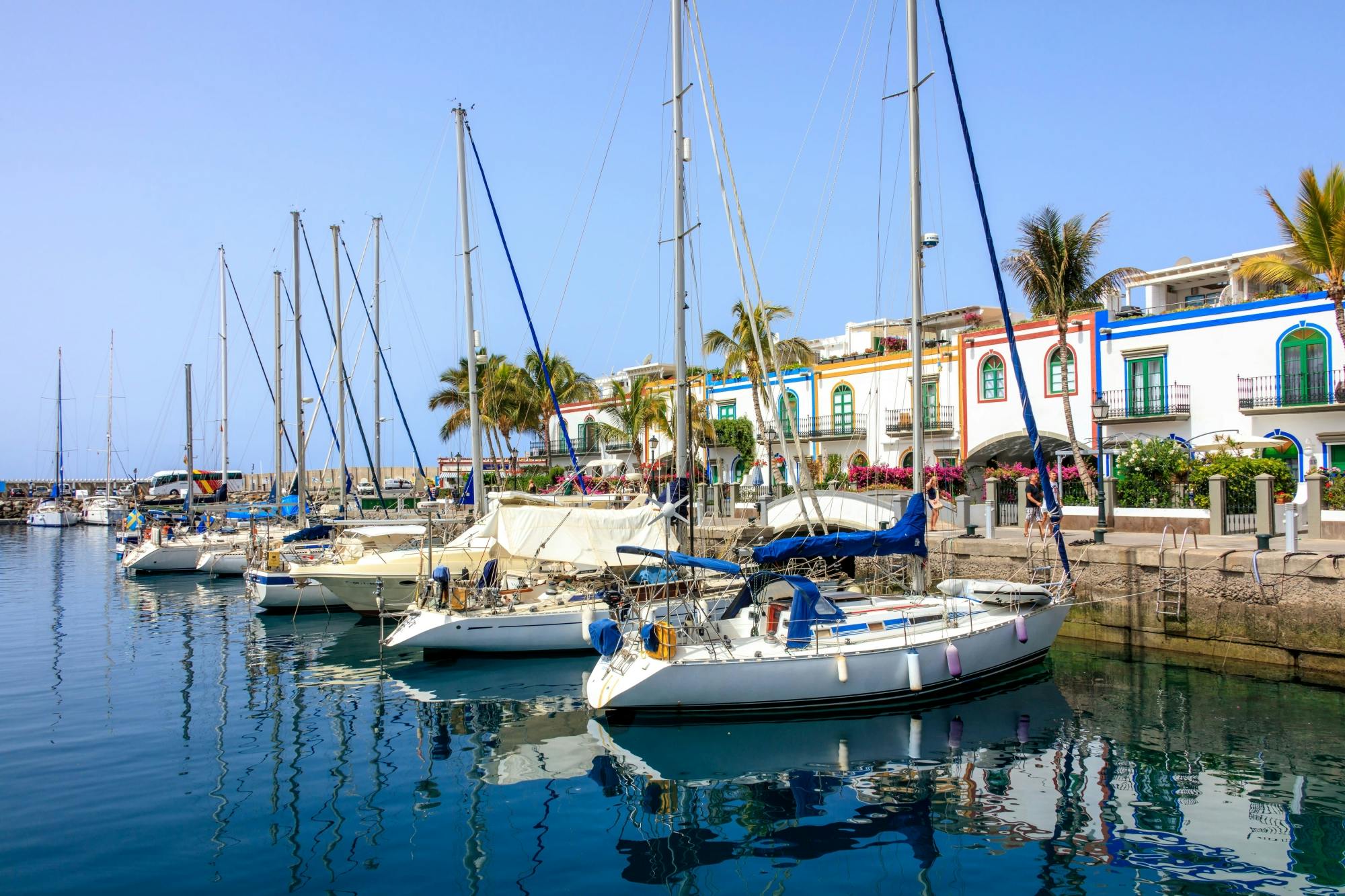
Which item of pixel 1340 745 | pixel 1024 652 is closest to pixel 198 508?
pixel 1024 652

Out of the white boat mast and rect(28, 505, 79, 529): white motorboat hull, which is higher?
the white boat mast

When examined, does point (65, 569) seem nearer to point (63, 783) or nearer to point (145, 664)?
point (145, 664)

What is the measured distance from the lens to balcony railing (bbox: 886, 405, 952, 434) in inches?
1515

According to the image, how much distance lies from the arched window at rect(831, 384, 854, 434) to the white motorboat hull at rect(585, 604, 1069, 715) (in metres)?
26.6

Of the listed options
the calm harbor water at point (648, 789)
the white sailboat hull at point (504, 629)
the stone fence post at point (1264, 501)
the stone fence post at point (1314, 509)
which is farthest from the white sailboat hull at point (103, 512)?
the stone fence post at point (1314, 509)

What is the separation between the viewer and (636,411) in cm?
4597

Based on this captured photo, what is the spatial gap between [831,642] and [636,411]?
30870 millimetres

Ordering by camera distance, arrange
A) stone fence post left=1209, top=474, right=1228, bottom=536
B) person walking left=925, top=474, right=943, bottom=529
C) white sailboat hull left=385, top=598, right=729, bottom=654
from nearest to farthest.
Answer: white sailboat hull left=385, top=598, right=729, bottom=654 → stone fence post left=1209, top=474, right=1228, bottom=536 → person walking left=925, top=474, right=943, bottom=529

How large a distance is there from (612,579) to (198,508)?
42.1 m

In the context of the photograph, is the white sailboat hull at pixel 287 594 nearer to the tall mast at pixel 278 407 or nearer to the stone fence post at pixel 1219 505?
the tall mast at pixel 278 407

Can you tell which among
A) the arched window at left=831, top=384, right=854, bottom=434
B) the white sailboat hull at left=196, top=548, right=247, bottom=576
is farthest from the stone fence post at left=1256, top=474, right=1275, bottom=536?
the white sailboat hull at left=196, top=548, right=247, bottom=576

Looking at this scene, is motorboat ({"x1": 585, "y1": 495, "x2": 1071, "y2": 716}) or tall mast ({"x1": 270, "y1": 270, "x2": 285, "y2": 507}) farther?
tall mast ({"x1": 270, "y1": 270, "x2": 285, "y2": 507})

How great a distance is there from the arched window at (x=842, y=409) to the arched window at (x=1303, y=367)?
54.7 ft

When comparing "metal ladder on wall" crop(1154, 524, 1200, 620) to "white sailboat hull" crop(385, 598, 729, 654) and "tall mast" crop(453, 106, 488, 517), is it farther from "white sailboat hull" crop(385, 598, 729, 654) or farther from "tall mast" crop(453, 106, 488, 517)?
"tall mast" crop(453, 106, 488, 517)
